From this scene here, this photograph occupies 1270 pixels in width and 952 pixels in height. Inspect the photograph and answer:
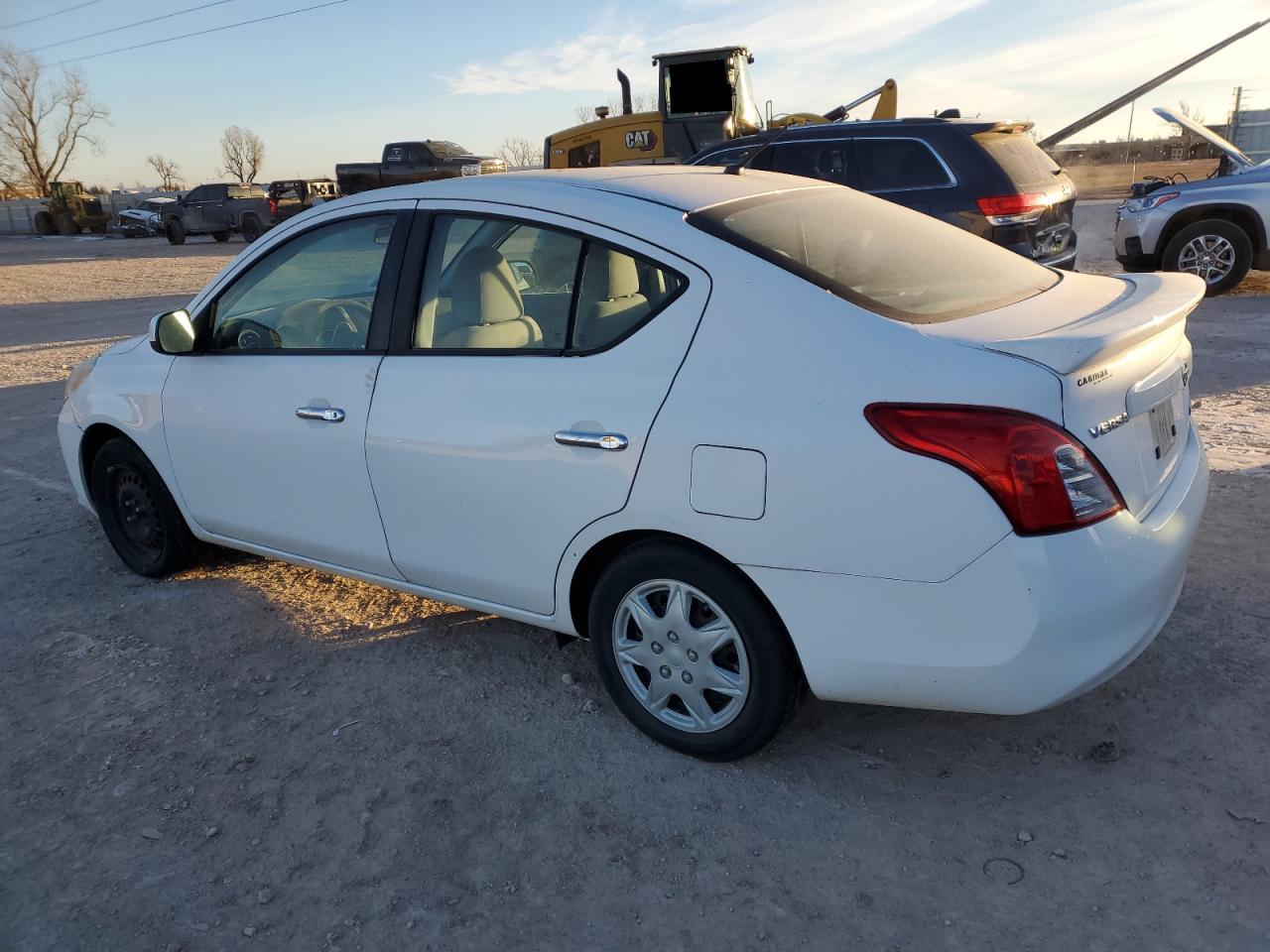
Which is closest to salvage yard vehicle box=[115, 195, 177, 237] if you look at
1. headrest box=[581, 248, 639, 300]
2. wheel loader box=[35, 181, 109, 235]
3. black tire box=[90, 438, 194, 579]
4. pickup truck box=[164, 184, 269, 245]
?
wheel loader box=[35, 181, 109, 235]

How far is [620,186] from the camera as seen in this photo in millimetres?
3047

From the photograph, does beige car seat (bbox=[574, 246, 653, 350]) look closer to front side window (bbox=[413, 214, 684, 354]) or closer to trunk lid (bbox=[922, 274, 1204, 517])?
front side window (bbox=[413, 214, 684, 354])

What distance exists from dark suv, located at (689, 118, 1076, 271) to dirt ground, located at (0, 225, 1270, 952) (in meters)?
4.36

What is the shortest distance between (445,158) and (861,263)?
25.9 m

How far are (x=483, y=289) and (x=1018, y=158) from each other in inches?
255

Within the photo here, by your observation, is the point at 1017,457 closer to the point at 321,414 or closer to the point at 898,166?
the point at 321,414

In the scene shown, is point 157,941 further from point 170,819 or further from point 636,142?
point 636,142

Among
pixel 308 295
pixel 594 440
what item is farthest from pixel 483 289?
pixel 308 295

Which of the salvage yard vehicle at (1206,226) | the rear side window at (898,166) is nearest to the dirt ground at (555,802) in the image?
the rear side window at (898,166)

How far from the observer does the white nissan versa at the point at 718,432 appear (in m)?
2.29

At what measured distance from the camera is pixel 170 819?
9.27ft

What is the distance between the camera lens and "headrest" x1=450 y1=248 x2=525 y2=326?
10.6ft

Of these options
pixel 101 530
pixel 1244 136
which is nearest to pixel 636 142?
pixel 101 530

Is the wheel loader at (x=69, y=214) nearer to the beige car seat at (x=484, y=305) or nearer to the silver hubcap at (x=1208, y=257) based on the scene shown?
the silver hubcap at (x=1208, y=257)
